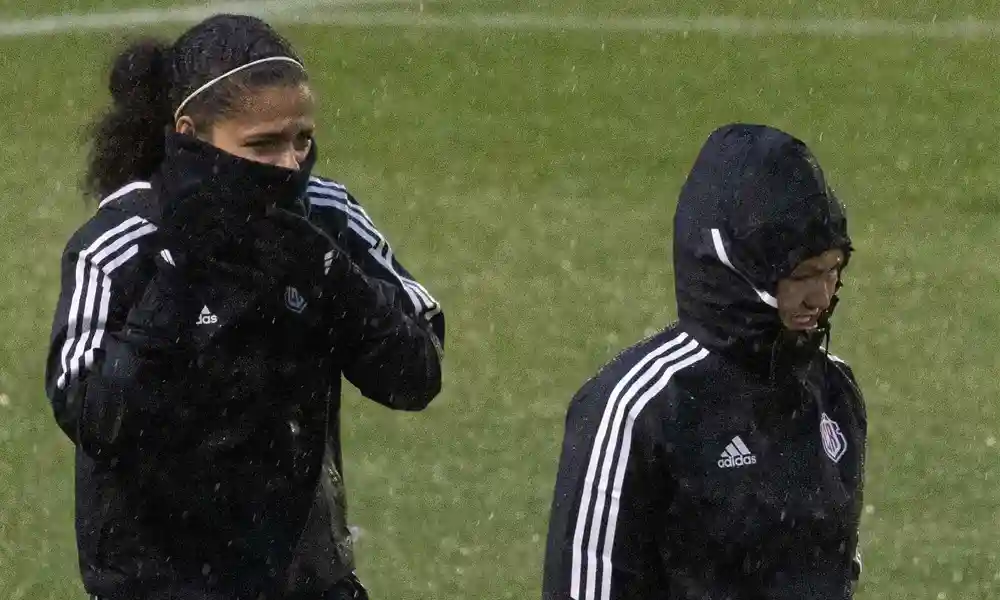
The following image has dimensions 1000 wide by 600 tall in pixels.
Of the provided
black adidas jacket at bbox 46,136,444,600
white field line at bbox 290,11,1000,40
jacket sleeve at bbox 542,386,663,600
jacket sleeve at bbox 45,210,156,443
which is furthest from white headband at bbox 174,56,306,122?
white field line at bbox 290,11,1000,40

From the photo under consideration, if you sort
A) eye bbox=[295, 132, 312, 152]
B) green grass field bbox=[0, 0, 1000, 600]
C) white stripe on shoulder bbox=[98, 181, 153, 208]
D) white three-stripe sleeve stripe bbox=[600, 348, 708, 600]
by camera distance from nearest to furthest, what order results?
white three-stripe sleeve stripe bbox=[600, 348, 708, 600], eye bbox=[295, 132, 312, 152], white stripe on shoulder bbox=[98, 181, 153, 208], green grass field bbox=[0, 0, 1000, 600]

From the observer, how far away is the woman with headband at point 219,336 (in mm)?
3926

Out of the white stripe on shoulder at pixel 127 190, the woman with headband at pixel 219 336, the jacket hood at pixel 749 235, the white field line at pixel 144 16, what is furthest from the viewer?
the white field line at pixel 144 16

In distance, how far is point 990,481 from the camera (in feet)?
29.7

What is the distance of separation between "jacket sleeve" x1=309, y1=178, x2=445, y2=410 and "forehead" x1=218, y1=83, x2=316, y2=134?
28 centimetres

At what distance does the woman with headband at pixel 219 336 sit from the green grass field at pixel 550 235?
11.6ft

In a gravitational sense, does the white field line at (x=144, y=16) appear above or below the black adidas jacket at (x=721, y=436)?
below

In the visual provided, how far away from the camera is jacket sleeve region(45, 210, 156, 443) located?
12.9 ft

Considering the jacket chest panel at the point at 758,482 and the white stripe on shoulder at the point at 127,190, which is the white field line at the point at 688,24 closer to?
the white stripe on shoulder at the point at 127,190

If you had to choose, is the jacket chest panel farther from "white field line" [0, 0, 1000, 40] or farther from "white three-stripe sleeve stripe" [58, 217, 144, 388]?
"white field line" [0, 0, 1000, 40]

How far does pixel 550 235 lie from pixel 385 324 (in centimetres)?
988

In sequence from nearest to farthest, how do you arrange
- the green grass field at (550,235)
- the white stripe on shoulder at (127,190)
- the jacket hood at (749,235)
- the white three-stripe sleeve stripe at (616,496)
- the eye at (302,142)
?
the white three-stripe sleeve stripe at (616,496) < the jacket hood at (749,235) < the eye at (302,142) < the white stripe on shoulder at (127,190) < the green grass field at (550,235)

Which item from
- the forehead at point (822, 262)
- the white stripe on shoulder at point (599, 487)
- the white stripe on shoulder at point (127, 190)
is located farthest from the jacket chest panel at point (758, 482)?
the white stripe on shoulder at point (127, 190)

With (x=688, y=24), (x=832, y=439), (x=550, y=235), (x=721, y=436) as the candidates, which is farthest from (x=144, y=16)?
(x=721, y=436)
